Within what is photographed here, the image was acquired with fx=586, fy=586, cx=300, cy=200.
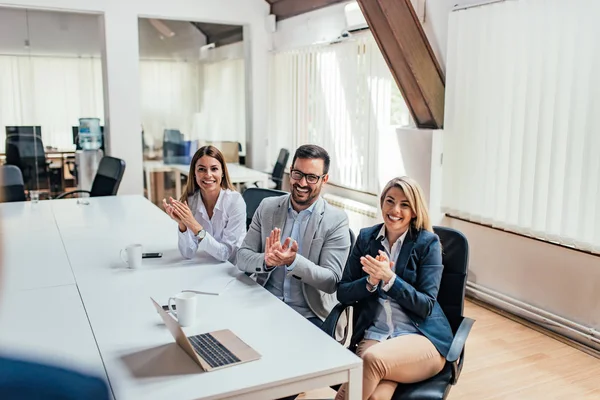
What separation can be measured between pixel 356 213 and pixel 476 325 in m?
2.03

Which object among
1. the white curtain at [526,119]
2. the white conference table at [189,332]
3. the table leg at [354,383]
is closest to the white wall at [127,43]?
the white curtain at [526,119]

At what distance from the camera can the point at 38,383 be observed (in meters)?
0.70

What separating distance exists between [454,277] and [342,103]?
391cm

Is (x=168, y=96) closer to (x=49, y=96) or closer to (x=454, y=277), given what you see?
(x=49, y=96)

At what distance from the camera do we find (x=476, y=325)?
411 cm

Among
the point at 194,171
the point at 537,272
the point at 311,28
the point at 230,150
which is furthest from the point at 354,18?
the point at 194,171

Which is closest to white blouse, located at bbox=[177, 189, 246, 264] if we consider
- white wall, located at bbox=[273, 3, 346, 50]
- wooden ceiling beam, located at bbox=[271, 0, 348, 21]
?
white wall, located at bbox=[273, 3, 346, 50]

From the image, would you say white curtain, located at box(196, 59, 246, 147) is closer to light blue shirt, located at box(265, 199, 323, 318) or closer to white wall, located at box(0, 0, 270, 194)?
white wall, located at box(0, 0, 270, 194)

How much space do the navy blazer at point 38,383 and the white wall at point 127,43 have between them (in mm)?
6603

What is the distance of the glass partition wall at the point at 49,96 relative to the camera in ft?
21.8

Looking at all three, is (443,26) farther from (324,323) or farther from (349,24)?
(324,323)

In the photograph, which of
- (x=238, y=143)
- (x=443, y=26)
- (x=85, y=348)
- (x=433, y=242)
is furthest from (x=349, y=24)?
(x=85, y=348)

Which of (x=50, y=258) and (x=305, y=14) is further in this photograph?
(x=305, y=14)

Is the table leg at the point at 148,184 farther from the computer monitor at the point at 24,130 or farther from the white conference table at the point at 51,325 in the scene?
the white conference table at the point at 51,325
